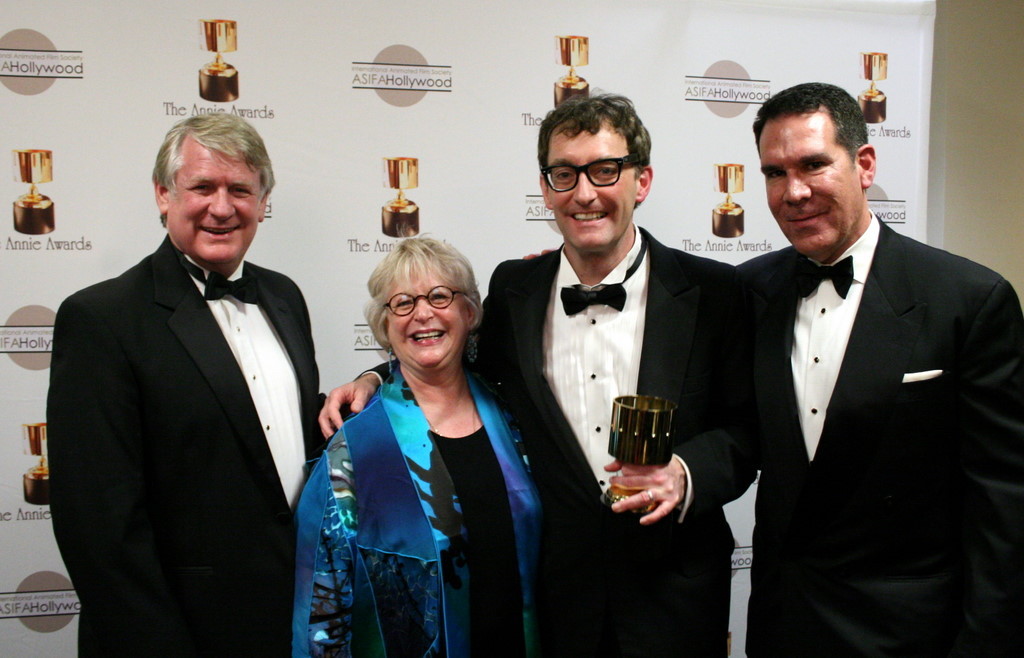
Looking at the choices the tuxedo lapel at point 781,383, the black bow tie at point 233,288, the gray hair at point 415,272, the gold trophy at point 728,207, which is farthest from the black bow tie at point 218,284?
the gold trophy at point 728,207

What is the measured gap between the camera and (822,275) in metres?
1.95

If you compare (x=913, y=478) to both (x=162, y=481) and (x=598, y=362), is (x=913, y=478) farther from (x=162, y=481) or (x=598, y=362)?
(x=162, y=481)

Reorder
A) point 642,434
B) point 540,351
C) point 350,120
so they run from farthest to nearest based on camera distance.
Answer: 1. point 350,120
2. point 540,351
3. point 642,434

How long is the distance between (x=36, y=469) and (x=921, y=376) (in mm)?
3173

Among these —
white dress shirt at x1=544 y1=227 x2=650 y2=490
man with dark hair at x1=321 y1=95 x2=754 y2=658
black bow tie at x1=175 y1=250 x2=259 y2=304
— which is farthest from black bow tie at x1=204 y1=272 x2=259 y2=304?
white dress shirt at x1=544 y1=227 x2=650 y2=490

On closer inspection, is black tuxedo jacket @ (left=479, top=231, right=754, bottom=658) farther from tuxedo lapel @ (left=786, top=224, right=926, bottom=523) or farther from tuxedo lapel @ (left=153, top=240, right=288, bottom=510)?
tuxedo lapel @ (left=153, top=240, right=288, bottom=510)

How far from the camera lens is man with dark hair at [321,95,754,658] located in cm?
197

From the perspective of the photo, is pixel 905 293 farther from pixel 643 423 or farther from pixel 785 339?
pixel 643 423

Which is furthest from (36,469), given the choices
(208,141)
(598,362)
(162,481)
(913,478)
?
(913,478)

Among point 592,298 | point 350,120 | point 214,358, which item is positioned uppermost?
point 350,120

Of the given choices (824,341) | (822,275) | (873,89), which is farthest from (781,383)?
(873,89)

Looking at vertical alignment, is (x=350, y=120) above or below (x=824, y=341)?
above

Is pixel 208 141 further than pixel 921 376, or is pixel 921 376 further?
pixel 208 141

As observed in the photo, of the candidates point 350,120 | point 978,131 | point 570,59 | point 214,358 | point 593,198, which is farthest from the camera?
point 978,131
